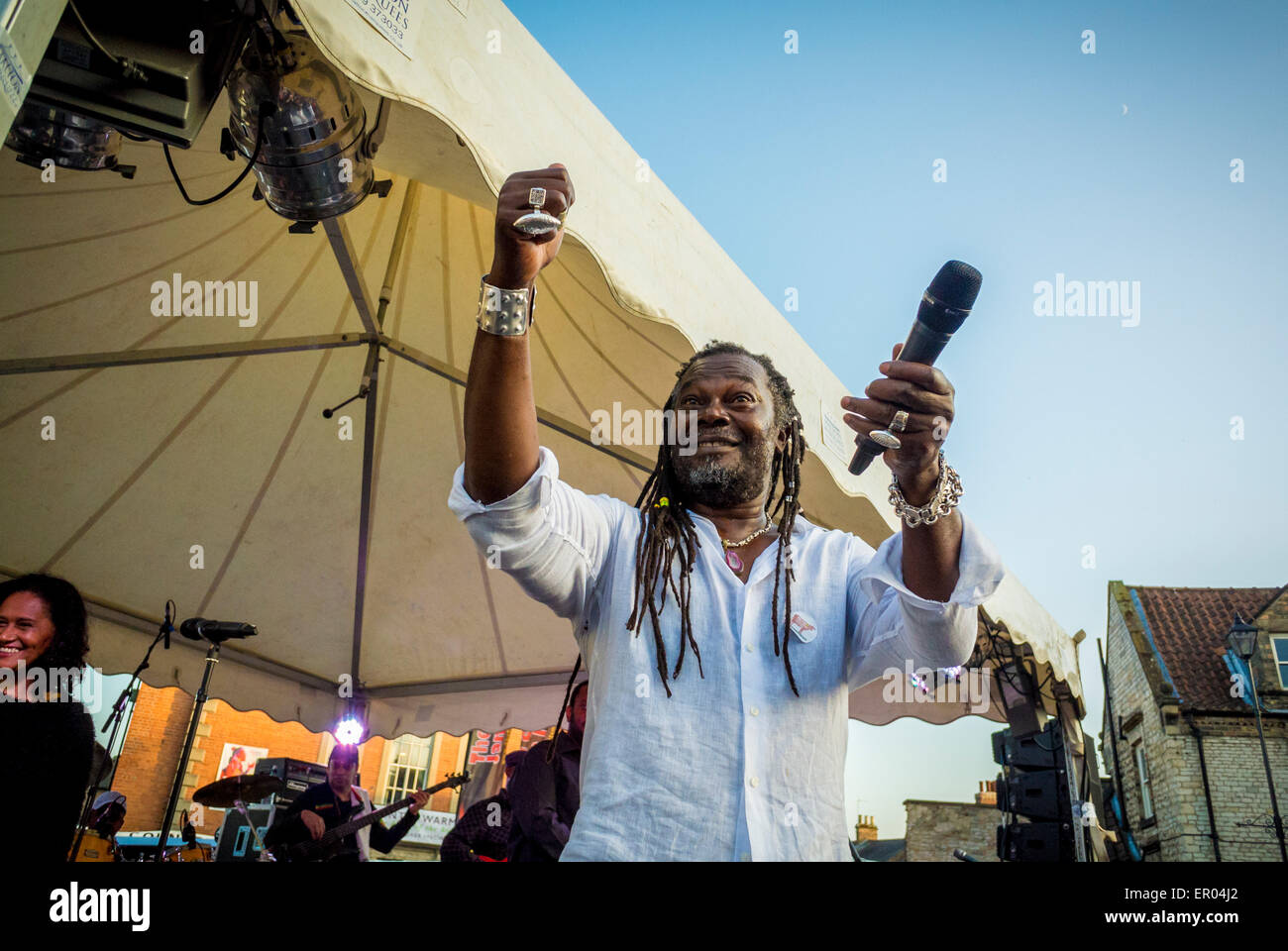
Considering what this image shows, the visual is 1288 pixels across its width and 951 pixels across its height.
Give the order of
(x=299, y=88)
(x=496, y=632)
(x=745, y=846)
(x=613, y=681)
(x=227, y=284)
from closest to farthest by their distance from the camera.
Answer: (x=745, y=846)
(x=613, y=681)
(x=299, y=88)
(x=227, y=284)
(x=496, y=632)

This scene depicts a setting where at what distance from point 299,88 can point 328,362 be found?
2316 mm

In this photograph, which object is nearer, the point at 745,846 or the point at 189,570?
the point at 745,846

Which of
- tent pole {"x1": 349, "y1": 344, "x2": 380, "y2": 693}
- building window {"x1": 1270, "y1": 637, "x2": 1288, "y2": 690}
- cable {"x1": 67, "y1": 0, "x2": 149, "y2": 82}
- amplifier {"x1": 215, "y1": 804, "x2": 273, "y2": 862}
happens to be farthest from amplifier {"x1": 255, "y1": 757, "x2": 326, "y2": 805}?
building window {"x1": 1270, "y1": 637, "x2": 1288, "y2": 690}

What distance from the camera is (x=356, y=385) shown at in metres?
4.59

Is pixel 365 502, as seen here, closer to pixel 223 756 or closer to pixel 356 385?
pixel 356 385

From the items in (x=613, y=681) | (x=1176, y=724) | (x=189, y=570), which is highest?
(x=189, y=570)

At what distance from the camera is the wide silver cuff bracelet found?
Answer: 118 cm

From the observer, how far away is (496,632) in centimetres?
582

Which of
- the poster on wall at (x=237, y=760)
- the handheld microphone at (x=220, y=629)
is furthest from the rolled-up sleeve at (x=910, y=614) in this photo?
the poster on wall at (x=237, y=760)

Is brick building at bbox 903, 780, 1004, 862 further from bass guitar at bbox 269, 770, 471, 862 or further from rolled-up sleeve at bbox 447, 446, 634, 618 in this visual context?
rolled-up sleeve at bbox 447, 446, 634, 618

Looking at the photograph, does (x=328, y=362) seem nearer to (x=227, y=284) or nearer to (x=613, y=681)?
(x=227, y=284)

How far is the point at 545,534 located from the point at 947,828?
2541cm

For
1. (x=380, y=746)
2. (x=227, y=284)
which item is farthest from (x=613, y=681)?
(x=380, y=746)
